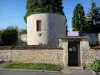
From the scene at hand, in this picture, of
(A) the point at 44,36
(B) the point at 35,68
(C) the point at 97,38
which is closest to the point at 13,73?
(B) the point at 35,68

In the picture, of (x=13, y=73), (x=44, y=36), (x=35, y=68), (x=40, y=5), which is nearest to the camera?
(x=13, y=73)

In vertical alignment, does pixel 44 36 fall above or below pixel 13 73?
above

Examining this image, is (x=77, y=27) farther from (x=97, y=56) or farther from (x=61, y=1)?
(x=97, y=56)

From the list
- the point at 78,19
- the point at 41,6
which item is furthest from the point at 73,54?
the point at 78,19

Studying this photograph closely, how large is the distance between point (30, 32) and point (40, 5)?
57.9 ft

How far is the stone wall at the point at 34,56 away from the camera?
667 inches

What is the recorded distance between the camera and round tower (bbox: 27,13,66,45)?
Result: 77.6 ft

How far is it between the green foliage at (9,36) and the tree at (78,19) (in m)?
16.6

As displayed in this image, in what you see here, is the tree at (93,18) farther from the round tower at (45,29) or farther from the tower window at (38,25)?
the tower window at (38,25)

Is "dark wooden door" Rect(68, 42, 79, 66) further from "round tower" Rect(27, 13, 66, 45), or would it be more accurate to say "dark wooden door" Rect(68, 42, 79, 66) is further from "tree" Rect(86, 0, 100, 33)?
"tree" Rect(86, 0, 100, 33)

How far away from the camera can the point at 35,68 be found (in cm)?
1506

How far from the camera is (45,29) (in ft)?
78.0

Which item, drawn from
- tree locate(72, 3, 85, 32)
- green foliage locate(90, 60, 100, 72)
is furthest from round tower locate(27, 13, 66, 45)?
tree locate(72, 3, 85, 32)

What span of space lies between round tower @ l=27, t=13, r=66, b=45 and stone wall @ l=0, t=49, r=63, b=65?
587cm
